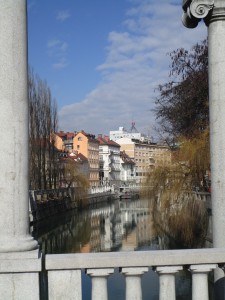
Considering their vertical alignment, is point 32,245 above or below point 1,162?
below

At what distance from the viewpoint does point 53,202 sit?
47.6m

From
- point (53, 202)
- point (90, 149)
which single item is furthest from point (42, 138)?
point (90, 149)

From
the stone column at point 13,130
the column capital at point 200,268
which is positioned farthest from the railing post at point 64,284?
the column capital at point 200,268

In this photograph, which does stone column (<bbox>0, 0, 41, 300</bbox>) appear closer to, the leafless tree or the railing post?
the railing post

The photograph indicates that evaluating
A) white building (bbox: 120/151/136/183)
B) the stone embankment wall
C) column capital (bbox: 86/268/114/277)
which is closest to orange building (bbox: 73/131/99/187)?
white building (bbox: 120/151/136/183)

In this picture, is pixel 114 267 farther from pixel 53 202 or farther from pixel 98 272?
pixel 53 202

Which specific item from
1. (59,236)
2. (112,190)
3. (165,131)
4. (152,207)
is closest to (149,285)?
(152,207)

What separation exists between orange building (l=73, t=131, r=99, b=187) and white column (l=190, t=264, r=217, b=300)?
101980 mm

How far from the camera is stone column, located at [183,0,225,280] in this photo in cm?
526

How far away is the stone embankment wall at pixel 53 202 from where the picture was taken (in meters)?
39.8

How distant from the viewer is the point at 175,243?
69.2ft

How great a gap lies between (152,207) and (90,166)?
280ft

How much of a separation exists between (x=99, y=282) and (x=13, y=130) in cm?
175

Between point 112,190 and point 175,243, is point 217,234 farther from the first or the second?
point 112,190
